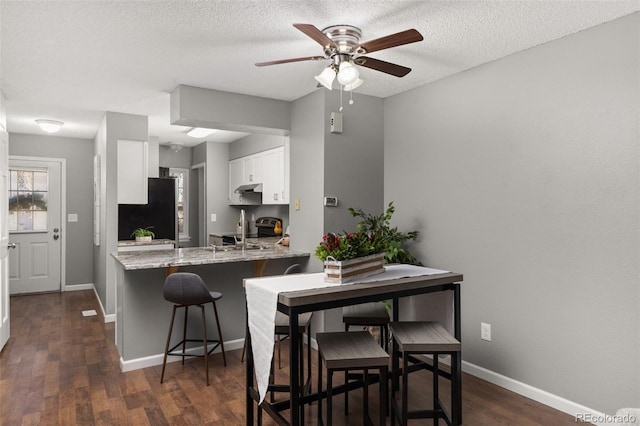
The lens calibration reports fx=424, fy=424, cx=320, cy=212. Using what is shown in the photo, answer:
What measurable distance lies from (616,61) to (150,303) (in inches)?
149

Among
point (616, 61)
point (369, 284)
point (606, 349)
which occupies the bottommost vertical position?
point (606, 349)

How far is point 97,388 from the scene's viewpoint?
10.3 feet

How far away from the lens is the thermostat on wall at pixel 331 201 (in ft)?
13.0

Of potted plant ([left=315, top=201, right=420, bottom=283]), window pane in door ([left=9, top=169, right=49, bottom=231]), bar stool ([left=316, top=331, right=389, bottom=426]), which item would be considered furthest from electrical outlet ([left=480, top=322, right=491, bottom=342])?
window pane in door ([left=9, top=169, right=49, bottom=231])

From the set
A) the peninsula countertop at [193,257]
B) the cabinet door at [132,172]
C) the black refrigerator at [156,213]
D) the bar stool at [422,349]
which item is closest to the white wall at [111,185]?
the cabinet door at [132,172]

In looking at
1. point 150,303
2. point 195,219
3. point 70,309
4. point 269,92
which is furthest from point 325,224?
point 195,219

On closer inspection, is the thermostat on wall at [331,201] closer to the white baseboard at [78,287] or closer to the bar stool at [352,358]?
the bar stool at [352,358]

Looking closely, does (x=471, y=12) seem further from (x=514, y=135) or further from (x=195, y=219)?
(x=195, y=219)

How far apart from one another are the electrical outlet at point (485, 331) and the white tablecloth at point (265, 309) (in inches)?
47.2

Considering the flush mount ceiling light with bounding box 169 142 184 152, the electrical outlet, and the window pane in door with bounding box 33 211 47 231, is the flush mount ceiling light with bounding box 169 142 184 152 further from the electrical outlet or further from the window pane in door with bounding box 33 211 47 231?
the electrical outlet

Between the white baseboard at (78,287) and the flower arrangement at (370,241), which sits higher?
the flower arrangement at (370,241)

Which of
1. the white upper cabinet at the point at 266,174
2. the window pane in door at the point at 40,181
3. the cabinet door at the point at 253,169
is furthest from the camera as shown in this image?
the window pane in door at the point at 40,181

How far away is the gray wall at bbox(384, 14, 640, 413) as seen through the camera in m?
2.51

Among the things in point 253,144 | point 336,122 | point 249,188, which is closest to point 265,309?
point 336,122
